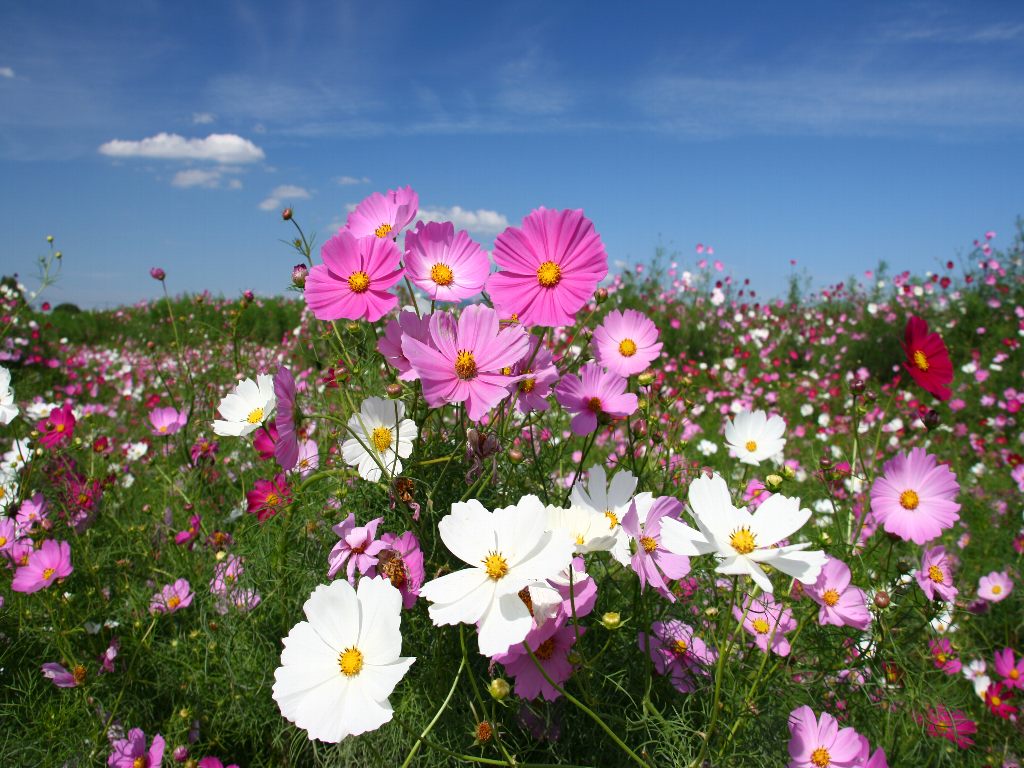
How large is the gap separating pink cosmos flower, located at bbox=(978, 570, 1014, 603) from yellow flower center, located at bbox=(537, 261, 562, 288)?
1783mm

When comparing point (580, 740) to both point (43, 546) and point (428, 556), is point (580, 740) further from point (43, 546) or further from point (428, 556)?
point (43, 546)

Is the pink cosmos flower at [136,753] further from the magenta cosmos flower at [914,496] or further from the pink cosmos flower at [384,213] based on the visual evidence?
the magenta cosmos flower at [914,496]

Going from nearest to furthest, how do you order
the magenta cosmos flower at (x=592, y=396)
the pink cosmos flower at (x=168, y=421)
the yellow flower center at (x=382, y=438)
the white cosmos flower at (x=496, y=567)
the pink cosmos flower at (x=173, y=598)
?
the white cosmos flower at (x=496, y=567)
the yellow flower center at (x=382, y=438)
the magenta cosmos flower at (x=592, y=396)
the pink cosmos flower at (x=173, y=598)
the pink cosmos flower at (x=168, y=421)

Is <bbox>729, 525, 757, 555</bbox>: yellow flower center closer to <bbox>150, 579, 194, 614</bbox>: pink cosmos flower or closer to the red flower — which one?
the red flower

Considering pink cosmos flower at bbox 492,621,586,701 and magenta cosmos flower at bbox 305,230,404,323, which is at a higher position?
magenta cosmos flower at bbox 305,230,404,323

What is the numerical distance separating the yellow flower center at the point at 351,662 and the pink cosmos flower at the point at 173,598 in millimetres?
805

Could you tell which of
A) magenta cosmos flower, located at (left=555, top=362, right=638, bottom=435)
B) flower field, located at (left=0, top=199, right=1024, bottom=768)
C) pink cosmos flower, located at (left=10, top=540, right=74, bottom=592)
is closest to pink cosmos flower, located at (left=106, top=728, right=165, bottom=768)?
flower field, located at (left=0, top=199, right=1024, bottom=768)

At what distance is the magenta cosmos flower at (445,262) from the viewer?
83 centimetres

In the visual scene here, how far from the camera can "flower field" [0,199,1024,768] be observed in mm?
696

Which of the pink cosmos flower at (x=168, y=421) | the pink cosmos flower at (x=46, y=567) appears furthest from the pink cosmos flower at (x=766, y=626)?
the pink cosmos flower at (x=168, y=421)

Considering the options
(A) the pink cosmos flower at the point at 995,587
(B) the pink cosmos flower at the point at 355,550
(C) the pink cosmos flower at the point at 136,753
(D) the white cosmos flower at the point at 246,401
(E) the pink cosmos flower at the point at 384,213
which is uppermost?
(E) the pink cosmos flower at the point at 384,213

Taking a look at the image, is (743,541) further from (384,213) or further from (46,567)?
(46,567)

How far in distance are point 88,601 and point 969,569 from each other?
8.61 feet

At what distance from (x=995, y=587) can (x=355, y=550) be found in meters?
1.91
